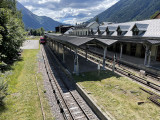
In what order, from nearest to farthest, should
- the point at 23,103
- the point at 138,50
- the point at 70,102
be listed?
the point at 23,103
the point at 70,102
the point at 138,50

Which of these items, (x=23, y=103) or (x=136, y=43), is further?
(x=136, y=43)

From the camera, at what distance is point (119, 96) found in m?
9.49

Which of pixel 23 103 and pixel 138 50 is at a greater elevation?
pixel 138 50

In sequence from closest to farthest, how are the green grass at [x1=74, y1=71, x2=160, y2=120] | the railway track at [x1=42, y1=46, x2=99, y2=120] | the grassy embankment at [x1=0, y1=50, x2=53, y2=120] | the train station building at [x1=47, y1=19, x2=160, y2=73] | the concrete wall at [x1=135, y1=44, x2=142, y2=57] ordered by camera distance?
the green grass at [x1=74, y1=71, x2=160, y2=120] → the grassy embankment at [x1=0, y1=50, x2=53, y2=120] → the railway track at [x1=42, y1=46, x2=99, y2=120] → the train station building at [x1=47, y1=19, x2=160, y2=73] → the concrete wall at [x1=135, y1=44, x2=142, y2=57]

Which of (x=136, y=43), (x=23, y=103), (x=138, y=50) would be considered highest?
(x=136, y=43)

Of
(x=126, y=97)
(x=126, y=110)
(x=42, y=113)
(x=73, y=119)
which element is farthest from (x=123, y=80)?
(x=42, y=113)

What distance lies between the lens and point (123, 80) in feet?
42.1

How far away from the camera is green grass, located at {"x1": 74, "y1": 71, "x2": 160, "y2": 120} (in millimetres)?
7385

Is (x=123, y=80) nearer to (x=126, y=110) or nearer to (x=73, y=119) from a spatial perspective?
(x=126, y=110)

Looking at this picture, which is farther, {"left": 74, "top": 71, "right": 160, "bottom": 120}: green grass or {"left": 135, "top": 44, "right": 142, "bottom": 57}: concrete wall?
{"left": 135, "top": 44, "right": 142, "bottom": 57}: concrete wall

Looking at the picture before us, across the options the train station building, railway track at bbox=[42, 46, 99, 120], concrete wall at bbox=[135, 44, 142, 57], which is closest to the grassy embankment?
railway track at bbox=[42, 46, 99, 120]

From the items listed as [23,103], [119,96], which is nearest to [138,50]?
[119,96]

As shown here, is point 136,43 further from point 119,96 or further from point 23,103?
point 23,103

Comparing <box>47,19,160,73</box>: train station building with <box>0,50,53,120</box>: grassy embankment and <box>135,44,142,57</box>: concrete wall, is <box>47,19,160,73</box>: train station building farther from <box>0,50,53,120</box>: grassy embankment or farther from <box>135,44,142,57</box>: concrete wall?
<box>0,50,53,120</box>: grassy embankment
